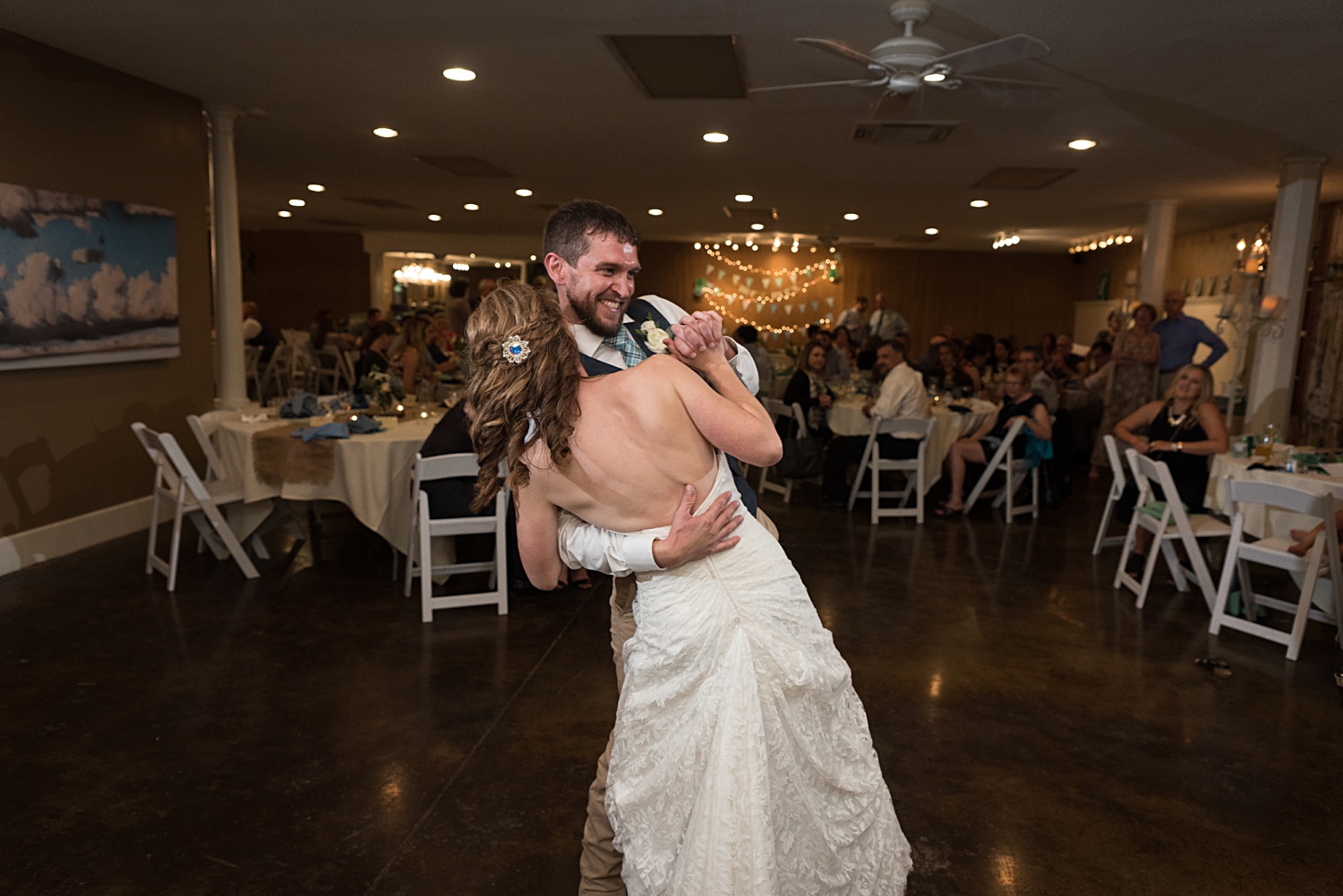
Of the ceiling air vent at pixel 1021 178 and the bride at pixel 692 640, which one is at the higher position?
the ceiling air vent at pixel 1021 178

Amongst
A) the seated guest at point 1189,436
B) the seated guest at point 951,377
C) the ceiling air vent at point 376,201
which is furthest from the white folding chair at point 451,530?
the ceiling air vent at point 376,201

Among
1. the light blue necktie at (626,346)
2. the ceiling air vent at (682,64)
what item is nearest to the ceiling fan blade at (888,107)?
the ceiling air vent at (682,64)

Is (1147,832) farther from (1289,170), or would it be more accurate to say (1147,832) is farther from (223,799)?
(1289,170)

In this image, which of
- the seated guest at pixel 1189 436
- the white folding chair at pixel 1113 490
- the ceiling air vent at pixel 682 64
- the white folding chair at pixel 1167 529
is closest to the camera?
the white folding chair at pixel 1167 529

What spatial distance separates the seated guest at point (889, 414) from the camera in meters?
6.45

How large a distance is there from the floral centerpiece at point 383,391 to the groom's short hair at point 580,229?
3841 millimetres

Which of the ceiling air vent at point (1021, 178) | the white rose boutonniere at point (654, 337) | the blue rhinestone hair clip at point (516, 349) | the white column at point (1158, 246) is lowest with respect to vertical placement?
the blue rhinestone hair clip at point (516, 349)

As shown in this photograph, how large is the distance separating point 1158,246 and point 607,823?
9.55m

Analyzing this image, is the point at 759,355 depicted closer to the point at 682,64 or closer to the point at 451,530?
the point at 682,64

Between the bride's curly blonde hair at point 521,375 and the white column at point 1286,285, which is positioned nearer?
the bride's curly blonde hair at point 521,375

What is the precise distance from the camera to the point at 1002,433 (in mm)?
6668

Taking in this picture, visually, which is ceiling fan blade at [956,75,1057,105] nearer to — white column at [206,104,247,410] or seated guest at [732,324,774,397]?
seated guest at [732,324,774,397]

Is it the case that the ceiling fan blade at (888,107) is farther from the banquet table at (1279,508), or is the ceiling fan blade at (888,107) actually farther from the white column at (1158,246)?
the white column at (1158,246)

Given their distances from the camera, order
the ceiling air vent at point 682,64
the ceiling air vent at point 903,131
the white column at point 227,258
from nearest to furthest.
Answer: the ceiling air vent at point 682,64 → the ceiling air vent at point 903,131 → the white column at point 227,258
